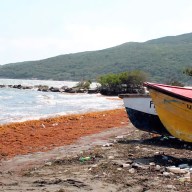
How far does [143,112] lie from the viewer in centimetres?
1408

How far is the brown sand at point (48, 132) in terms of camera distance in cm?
1259

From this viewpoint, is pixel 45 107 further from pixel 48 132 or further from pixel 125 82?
pixel 125 82

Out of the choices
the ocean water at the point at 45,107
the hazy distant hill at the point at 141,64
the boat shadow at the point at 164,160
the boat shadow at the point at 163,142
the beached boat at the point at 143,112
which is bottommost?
the ocean water at the point at 45,107

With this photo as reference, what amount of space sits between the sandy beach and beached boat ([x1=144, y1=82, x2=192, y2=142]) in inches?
23.4

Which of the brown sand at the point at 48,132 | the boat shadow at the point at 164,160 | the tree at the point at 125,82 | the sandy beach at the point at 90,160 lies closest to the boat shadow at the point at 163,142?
the sandy beach at the point at 90,160

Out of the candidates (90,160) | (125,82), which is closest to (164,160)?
(90,160)

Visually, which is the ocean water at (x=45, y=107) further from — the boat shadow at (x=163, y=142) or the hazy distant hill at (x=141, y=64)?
the hazy distant hill at (x=141, y=64)

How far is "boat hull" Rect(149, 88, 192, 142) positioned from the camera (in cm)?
1060

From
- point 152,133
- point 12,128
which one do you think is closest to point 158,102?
point 152,133

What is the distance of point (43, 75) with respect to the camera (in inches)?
7771

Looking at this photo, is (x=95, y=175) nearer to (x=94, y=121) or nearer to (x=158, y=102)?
(x=158, y=102)

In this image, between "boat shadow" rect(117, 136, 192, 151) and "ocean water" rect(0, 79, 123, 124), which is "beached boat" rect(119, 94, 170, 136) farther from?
"ocean water" rect(0, 79, 123, 124)

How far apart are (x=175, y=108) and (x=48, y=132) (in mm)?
6597

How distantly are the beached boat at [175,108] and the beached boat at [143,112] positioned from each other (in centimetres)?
220
